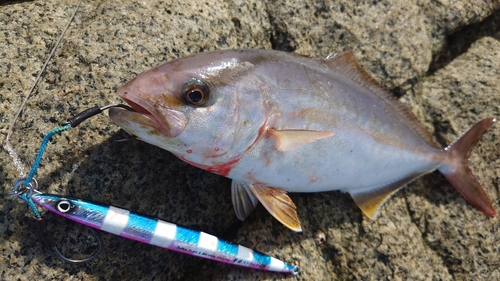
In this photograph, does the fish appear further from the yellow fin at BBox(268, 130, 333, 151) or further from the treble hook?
the treble hook

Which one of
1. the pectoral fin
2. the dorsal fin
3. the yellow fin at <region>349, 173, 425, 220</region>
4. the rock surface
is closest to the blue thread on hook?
the rock surface

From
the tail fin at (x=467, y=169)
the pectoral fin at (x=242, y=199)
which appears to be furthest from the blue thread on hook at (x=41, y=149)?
the tail fin at (x=467, y=169)

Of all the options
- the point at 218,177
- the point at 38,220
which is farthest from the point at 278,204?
the point at 38,220

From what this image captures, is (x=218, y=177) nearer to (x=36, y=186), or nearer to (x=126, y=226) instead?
(x=126, y=226)

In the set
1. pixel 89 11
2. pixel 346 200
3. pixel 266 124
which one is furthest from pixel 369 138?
pixel 89 11

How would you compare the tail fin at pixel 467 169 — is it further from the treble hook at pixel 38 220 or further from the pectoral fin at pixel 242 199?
the treble hook at pixel 38 220

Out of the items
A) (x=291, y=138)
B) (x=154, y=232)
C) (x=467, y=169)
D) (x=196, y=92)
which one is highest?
(x=196, y=92)
